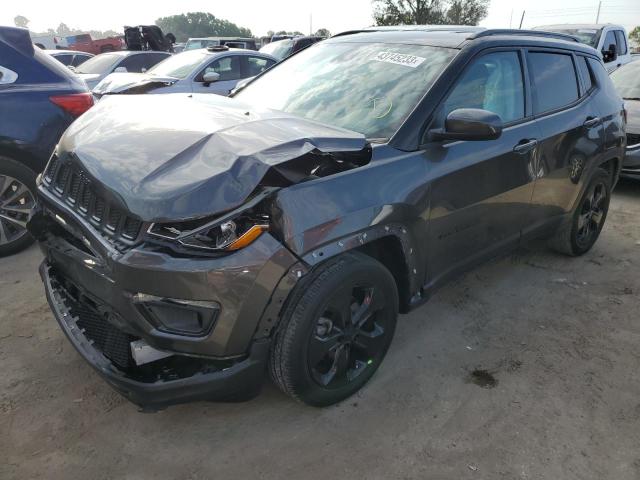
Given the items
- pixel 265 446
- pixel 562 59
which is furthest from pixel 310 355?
pixel 562 59

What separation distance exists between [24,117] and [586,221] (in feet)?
15.4

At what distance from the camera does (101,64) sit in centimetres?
1098

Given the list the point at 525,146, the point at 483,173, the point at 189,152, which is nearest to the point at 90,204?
the point at 189,152

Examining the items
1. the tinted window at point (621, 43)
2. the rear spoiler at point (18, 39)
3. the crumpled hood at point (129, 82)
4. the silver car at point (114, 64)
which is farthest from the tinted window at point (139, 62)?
the tinted window at point (621, 43)

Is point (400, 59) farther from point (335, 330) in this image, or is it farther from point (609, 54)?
point (609, 54)

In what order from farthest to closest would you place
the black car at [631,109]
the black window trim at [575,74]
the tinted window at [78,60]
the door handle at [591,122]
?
1. the tinted window at [78,60]
2. the black car at [631,109]
3. the door handle at [591,122]
4. the black window trim at [575,74]

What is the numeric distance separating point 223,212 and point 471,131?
1333 millimetres

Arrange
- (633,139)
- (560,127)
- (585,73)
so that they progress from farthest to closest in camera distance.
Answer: (633,139) → (585,73) → (560,127)

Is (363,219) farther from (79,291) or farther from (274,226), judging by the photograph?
(79,291)

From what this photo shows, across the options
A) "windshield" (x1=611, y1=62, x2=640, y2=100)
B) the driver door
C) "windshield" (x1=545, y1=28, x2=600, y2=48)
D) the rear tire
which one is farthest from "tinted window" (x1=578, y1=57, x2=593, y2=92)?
"windshield" (x1=545, y1=28, x2=600, y2=48)

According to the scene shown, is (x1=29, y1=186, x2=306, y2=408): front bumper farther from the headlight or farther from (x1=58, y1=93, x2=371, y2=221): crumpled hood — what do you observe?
(x1=58, y1=93, x2=371, y2=221): crumpled hood

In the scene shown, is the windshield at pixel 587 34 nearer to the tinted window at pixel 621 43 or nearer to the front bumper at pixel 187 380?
the tinted window at pixel 621 43

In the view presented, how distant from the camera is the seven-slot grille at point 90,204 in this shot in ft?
6.79

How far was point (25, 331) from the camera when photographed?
3182mm
